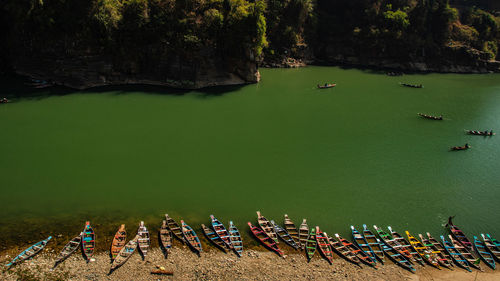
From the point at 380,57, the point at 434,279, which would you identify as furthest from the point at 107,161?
the point at 380,57

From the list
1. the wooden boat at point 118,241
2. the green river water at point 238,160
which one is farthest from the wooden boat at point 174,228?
the wooden boat at point 118,241

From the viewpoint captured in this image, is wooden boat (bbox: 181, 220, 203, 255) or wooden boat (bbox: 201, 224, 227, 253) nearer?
wooden boat (bbox: 181, 220, 203, 255)

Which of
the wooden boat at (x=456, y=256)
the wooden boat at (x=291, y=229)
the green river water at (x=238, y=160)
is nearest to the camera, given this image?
the wooden boat at (x=456, y=256)

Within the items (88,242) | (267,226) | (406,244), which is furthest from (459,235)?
(88,242)

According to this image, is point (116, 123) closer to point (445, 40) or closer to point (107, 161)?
point (107, 161)

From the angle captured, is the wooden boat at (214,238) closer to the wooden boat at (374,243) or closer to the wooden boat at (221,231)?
the wooden boat at (221,231)

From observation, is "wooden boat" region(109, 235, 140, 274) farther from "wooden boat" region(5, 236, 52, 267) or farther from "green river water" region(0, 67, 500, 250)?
"wooden boat" region(5, 236, 52, 267)

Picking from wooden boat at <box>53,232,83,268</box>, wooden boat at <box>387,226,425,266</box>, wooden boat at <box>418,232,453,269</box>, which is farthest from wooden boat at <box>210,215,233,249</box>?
wooden boat at <box>418,232,453,269</box>
